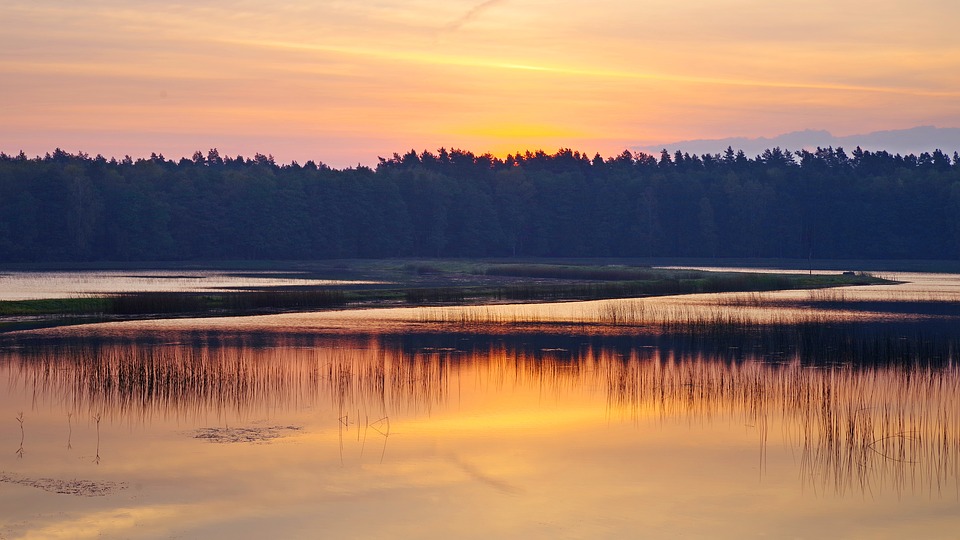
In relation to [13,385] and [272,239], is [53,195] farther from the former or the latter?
[13,385]

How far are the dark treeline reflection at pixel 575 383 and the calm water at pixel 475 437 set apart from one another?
4.3 inches

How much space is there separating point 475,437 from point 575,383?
7892 mm

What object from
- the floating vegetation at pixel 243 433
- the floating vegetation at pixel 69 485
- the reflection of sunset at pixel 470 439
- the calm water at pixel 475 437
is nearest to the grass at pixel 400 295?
the calm water at pixel 475 437

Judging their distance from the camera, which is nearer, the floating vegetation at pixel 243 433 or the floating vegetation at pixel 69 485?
the floating vegetation at pixel 69 485

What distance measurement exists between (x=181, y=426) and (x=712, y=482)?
36.0 feet

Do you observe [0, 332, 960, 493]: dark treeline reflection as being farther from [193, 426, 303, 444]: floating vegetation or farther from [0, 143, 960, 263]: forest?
[0, 143, 960, 263]: forest

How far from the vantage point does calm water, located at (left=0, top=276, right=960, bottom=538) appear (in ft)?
52.3

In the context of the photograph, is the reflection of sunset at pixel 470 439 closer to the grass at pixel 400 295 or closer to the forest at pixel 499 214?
the grass at pixel 400 295

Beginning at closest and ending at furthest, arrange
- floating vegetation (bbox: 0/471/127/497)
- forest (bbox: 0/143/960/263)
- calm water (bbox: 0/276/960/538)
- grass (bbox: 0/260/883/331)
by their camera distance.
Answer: calm water (bbox: 0/276/960/538)
floating vegetation (bbox: 0/471/127/497)
grass (bbox: 0/260/883/331)
forest (bbox: 0/143/960/263)

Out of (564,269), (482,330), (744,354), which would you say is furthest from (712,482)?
(564,269)

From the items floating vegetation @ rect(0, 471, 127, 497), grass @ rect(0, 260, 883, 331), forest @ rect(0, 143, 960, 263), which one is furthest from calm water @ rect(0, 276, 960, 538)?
forest @ rect(0, 143, 960, 263)

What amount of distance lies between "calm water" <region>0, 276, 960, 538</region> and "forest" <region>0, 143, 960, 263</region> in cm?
11826

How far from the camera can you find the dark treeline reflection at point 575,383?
21.2m

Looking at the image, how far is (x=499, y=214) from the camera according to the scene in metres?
183
